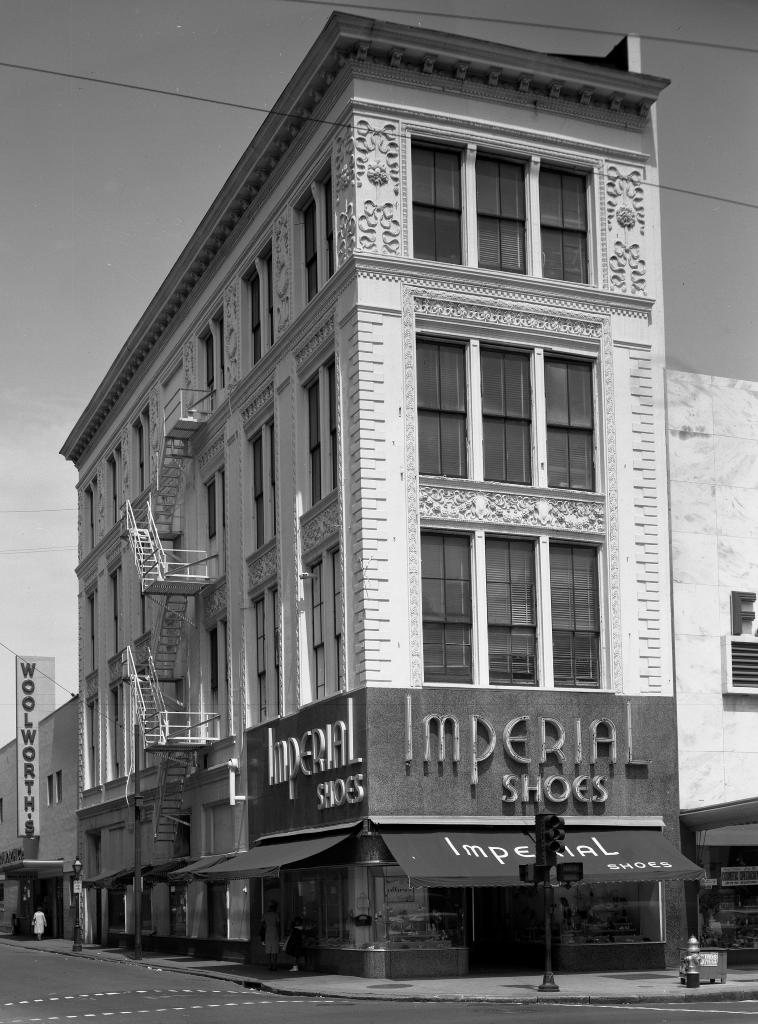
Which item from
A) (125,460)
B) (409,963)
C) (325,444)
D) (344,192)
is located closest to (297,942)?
(409,963)

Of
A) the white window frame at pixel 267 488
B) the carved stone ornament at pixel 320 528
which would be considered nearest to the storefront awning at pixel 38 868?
the white window frame at pixel 267 488

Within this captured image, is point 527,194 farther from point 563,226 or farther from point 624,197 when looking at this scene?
point 624,197

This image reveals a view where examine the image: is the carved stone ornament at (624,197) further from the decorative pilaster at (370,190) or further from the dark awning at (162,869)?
the dark awning at (162,869)

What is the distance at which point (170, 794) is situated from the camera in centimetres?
4875

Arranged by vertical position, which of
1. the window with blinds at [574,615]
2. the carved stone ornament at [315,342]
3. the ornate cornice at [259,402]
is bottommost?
the window with blinds at [574,615]

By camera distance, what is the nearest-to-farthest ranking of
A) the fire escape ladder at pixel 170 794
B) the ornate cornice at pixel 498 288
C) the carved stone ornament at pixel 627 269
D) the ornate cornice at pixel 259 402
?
the ornate cornice at pixel 498 288, the carved stone ornament at pixel 627 269, the ornate cornice at pixel 259 402, the fire escape ladder at pixel 170 794

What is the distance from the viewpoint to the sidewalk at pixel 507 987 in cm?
2788

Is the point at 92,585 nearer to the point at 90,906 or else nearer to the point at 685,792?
the point at 90,906

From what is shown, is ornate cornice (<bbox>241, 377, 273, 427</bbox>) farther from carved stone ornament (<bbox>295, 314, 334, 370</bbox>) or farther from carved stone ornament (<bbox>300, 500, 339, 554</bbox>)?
carved stone ornament (<bbox>300, 500, 339, 554</bbox>)

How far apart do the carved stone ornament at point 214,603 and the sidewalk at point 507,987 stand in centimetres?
1169

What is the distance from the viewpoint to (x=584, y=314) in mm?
37312

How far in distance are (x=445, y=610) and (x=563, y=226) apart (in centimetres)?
1012

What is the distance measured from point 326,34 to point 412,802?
17574 millimetres

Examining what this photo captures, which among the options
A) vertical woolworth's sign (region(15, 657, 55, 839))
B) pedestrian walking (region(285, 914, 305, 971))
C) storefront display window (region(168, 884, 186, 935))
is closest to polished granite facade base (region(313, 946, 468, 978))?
pedestrian walking (region(285, 914, 305, 971))
